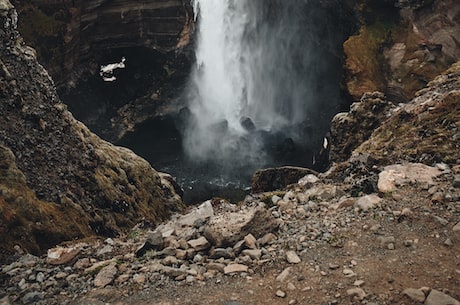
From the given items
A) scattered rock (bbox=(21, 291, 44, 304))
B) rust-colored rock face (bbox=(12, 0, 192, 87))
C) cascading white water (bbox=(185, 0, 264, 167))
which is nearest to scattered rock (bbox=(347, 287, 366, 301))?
scattered rock (bbox=(21, 291, 44, 304))

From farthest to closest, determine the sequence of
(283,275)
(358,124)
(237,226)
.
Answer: (358,124) < (237,226) < (283,275)

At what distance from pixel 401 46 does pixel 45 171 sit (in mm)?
48508

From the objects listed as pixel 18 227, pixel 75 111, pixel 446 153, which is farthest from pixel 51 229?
pixel 75 111

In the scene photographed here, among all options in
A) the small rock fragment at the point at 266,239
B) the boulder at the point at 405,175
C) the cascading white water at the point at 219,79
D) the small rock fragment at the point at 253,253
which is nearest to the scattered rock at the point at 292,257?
the small rock fragment at the point at 253,253

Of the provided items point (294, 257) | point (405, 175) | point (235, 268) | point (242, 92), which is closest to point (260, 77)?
point (242, 92)

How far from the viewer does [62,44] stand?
55125 millimetres

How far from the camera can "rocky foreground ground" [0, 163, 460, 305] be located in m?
9.97

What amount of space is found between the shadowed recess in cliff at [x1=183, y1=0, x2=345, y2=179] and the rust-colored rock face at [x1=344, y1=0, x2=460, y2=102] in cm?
601

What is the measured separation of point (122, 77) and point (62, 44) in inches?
457

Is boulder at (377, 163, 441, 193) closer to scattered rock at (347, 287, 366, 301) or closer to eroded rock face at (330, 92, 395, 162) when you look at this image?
scattered rock at (347, 287, 366, 301)

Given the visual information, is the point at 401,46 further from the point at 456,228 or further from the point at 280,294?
the point at 280,294

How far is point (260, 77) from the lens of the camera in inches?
2916

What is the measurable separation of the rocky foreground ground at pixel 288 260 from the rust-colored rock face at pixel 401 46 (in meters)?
41.1

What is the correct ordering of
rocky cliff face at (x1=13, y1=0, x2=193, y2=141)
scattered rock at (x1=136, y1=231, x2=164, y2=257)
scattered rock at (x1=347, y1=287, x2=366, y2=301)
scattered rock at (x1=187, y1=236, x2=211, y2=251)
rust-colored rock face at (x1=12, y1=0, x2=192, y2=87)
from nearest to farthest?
scattered rock at (x1=347, y1=287, x2=366, y2=301) < scattered rock at (x1=187, y1=236, x2=211, y2=251) < scattered rock at (x1=136, y1=231, x2=164, y2=257) < rust-colored rock face at (x1=12, y1=0, x2=192, y2=87) < rocky cliff face at (x1=13, y1=0, x2=193, y2=141)
